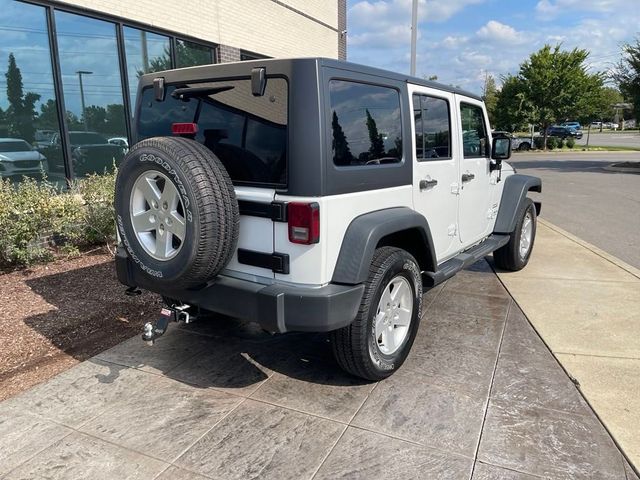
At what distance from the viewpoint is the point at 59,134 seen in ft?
22.7

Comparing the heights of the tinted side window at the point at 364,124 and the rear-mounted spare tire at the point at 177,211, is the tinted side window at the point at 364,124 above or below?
above

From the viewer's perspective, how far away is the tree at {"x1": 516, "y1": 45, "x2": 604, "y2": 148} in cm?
2930

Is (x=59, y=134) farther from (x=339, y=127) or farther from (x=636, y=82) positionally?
(x=636, y=82)

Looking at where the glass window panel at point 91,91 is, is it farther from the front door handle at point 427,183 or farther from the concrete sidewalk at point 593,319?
the concrete sidewalk at point 593,319

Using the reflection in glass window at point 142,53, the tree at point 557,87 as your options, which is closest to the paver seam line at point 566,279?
the reflection in glass window at point 142,53

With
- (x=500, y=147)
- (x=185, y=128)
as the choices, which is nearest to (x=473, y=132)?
(x=500, y=147)

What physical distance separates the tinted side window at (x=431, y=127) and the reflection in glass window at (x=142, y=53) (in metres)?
5.48

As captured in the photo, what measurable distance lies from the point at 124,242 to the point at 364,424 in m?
1.84

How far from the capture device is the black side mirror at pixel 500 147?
4934 mm

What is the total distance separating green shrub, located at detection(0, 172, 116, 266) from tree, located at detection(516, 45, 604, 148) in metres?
29.6

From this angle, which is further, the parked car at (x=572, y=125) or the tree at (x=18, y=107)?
the parked car at (x=572, y=125)

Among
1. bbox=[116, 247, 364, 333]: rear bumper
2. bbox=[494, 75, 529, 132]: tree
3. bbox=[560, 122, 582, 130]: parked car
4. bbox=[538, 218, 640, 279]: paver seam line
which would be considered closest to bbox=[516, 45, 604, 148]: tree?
bbox=[494, 75, 529, 132]: tree

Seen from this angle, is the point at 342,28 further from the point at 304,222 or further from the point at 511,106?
the point at 511,106

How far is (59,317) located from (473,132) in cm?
416
